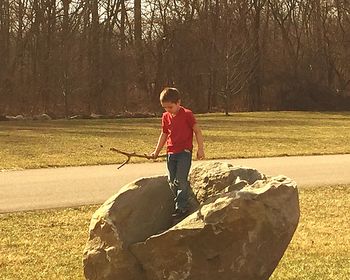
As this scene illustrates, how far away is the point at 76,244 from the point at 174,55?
44410 millimetres

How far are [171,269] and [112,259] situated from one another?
498mm

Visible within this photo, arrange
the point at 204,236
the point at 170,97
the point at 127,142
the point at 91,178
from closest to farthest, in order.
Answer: the point at 204,236 → the point at 170,97 → the point at 91,178 → the point at 127,142

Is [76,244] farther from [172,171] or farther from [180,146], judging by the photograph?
A: [180,146]

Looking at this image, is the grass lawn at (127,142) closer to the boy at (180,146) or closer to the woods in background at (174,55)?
the boy at (180,146)

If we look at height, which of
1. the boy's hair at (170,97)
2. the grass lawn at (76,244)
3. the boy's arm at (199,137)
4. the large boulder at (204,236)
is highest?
the boy's hair at (170,97)

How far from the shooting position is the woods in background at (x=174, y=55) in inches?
1783

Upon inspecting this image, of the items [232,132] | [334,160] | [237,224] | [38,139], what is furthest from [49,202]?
[232,132]

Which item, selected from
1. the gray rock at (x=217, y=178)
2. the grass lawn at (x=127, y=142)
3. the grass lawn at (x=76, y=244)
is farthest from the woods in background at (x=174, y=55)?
the gray rock at (x=217, y=178)

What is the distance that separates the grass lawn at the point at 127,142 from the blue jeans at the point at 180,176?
10049 millimetres

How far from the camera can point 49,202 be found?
36.6ft

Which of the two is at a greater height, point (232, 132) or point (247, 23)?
point (247, 23)

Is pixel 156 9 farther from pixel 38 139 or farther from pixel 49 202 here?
pixel 49 202

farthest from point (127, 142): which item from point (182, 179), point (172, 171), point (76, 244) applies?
point (182, 179)

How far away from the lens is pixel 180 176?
20.2ft
